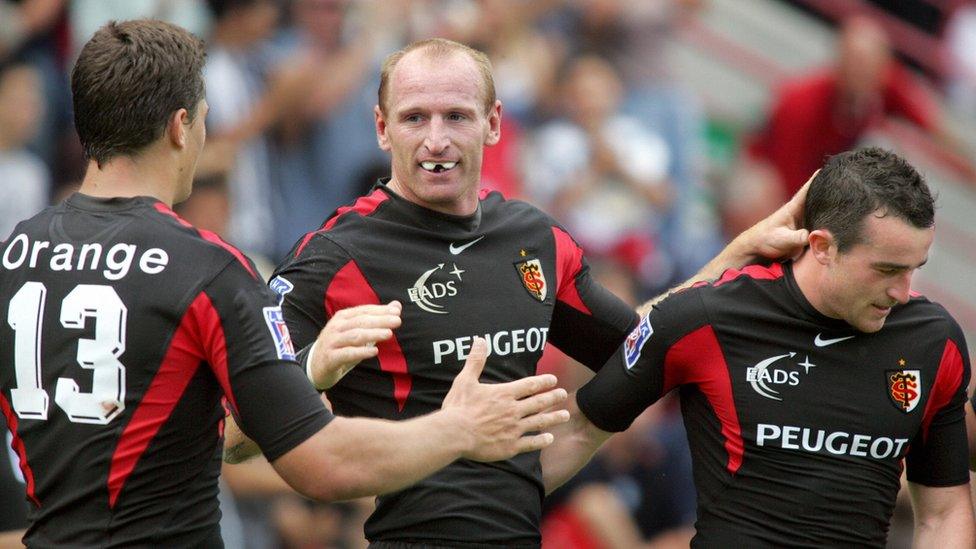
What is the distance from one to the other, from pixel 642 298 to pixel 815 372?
4.51 meters

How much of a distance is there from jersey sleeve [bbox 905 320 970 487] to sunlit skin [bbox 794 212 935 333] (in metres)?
0.26

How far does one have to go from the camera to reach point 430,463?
3.07m

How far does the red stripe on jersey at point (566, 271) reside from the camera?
4.17 metres

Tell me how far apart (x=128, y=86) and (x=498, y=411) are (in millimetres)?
1227

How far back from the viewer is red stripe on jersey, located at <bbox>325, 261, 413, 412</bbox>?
378 centimetres

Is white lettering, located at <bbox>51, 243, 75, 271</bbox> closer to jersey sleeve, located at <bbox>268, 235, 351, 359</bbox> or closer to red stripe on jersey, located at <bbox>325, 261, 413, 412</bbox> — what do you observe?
jersey sleeve, located at <bbox>268, 235, 351, 359</bbox>

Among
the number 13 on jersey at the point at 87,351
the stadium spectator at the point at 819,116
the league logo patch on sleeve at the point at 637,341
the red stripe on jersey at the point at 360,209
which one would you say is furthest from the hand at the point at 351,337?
the stadium spectator at the point at 819,116

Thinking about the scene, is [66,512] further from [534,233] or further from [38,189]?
[38,189]

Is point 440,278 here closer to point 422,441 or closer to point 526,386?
point 526,386

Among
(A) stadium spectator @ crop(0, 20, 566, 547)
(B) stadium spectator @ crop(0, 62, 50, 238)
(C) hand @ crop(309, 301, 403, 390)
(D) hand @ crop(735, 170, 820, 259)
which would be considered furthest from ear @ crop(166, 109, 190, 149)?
(B) stadium spectator @ crop(0, 62, 50, 238)

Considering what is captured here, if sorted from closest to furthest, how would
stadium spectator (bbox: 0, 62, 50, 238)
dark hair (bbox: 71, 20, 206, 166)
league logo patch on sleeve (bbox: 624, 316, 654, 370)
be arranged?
dark hair (bbox: 71, 20, 206, 166)
league logo patch on sleeve (bbox: 624, 316, 654, 370)
stadium spectator (bbox: 0, 62, 50, 238)

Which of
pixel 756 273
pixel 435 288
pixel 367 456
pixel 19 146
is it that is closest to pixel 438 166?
pixel 435 288

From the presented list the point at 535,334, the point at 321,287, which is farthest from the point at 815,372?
the point at 321,287

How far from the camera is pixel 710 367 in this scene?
154 inches
